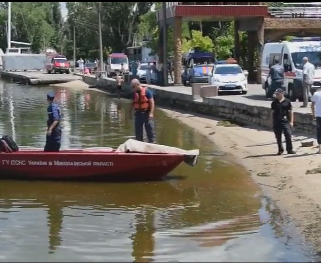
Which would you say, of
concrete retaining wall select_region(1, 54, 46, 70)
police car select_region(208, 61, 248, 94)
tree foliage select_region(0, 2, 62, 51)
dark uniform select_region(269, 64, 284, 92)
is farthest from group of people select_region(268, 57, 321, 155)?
tree foliage select_region(0, 2, 62, 51)

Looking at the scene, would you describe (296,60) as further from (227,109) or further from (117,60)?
(117,60)

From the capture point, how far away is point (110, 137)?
21.2m

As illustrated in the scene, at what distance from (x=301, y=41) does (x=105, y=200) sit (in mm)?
16616

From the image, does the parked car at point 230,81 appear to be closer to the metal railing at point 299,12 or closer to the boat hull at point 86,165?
the metal railing at point 299,12

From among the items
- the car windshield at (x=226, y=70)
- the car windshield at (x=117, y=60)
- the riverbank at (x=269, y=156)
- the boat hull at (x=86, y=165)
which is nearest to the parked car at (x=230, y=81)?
the car windshield at (x=226, y=70)

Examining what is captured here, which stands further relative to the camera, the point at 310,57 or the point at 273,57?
the point at 273,57

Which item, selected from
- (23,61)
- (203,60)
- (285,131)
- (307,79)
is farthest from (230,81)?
(23,61)

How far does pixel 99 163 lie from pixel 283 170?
3.66m

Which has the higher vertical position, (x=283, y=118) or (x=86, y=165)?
(x=283, y=118)

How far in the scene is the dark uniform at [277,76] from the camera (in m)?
25.0

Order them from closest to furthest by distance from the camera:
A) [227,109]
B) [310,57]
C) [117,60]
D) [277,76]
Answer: [277,76]
[227,109]
[310,57]
[117,60]

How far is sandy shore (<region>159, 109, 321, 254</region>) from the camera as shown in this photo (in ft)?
33.7

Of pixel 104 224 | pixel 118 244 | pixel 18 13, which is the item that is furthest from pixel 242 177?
pixel 18 13

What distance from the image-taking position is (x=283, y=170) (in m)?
13.8
